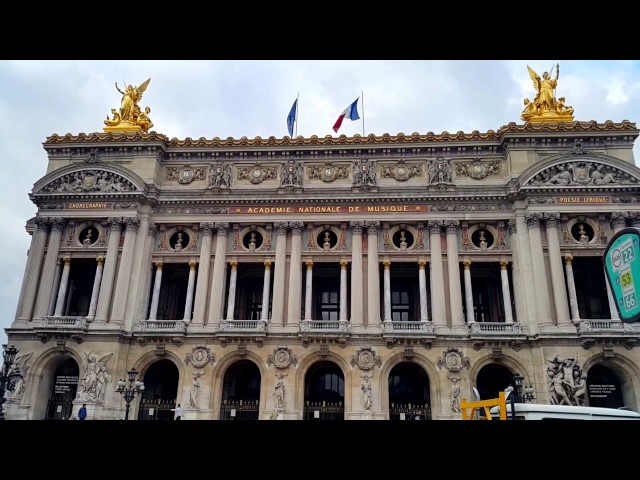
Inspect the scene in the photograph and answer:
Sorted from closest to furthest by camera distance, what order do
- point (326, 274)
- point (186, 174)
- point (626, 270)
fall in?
1. point (626, 270)
2. point (326, 274)
3. point (186, 174)

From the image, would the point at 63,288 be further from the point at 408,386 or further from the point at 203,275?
the point at 408,386

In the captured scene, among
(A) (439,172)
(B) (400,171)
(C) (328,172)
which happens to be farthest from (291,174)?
(A) (439,172)

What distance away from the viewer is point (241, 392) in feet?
116

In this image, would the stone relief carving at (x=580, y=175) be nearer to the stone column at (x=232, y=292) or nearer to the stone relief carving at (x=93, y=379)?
the stone column at (x=232, y=292)

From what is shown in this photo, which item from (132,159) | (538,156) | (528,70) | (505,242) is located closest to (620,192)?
(538,156)

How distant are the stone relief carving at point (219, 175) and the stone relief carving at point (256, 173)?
77 centimetres

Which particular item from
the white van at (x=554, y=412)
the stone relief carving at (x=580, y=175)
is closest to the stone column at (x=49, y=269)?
the white van at (x=554, y=412)

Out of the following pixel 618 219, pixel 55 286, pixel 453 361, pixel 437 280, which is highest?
pixel 618 219

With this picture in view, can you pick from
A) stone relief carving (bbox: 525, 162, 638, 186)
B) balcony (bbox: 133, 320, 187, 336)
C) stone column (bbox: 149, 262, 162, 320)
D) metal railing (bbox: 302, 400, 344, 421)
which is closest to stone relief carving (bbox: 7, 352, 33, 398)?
balcony (bbox: 133, 320, 187, 336)

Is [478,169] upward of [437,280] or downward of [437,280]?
upward

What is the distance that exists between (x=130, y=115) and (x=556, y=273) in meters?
31.3
